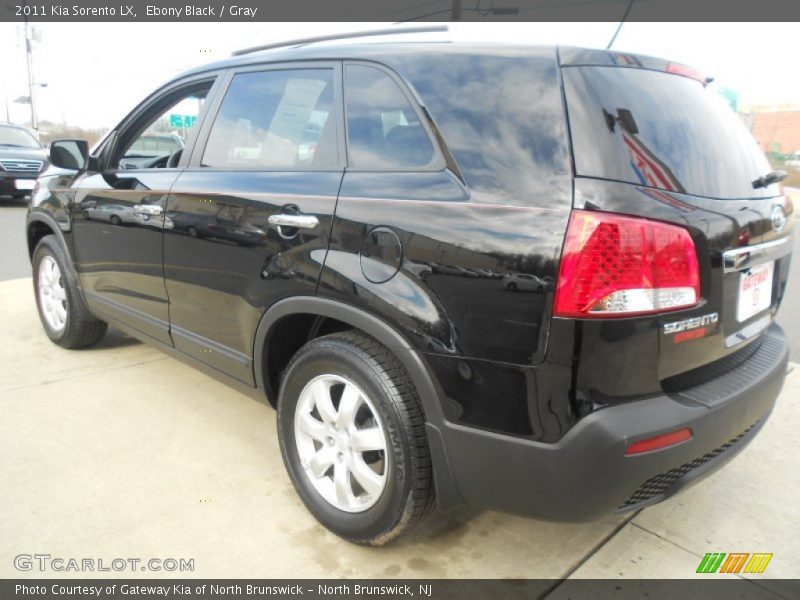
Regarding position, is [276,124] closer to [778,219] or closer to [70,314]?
[778,219]

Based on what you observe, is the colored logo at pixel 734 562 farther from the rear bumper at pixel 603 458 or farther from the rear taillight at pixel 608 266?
the rear taillight at pixel 608 266

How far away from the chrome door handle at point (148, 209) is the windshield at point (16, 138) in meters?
12.6

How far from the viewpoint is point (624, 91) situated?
1.83 m

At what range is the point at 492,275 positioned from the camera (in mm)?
1728

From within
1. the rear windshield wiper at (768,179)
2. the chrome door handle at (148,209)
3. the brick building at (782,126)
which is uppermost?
the brick building at (782,126)

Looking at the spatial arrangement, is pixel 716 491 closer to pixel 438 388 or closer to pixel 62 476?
pixel 438 388

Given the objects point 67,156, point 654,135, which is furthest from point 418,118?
point 67,156

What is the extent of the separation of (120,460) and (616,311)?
230 centimetres

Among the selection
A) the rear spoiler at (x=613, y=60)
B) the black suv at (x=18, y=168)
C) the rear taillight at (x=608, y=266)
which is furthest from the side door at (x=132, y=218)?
the black suv at (x=18, y=168)

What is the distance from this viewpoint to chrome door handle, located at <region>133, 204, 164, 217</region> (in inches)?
117

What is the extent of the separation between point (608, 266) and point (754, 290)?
0.81 metres

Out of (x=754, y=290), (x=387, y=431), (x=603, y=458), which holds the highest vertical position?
(x=754, y=290)

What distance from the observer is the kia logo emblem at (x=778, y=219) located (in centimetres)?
211

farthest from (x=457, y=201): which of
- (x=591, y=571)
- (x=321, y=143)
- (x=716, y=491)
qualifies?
(x=716, y=491)
